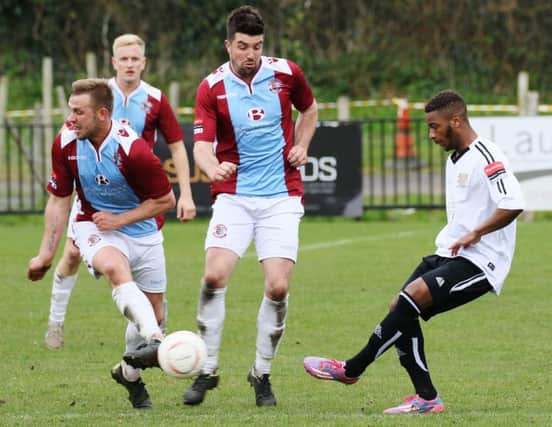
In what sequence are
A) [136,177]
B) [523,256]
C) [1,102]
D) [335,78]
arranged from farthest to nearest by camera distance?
[335,78], [1,102], [523,256], [136,177]

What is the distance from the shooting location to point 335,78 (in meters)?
36.8

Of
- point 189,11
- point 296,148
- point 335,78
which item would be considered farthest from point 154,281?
point 189,11

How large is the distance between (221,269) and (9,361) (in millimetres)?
2352

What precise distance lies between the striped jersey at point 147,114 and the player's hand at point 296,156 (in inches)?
70.7

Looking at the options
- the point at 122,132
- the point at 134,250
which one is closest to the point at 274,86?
the point at 122,132

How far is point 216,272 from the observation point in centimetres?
796

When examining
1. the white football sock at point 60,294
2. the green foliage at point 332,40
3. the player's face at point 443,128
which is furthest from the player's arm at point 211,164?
the green foliage at point 332,40

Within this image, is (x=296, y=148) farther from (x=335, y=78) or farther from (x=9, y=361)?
(x=335, y=78)

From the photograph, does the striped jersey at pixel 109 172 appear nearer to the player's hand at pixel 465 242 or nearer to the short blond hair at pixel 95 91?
the short blond hair at pixel 95 91

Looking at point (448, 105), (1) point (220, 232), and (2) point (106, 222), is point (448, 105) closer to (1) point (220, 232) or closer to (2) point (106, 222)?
(1) point (220, 232)

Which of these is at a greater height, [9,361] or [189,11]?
[189,11]

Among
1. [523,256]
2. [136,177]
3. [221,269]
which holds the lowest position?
[523,256]

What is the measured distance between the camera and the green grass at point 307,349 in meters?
7.55

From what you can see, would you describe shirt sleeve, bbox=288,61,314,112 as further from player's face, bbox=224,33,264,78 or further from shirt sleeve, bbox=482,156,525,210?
shirt sleeve, bbox=482,156,525,210
